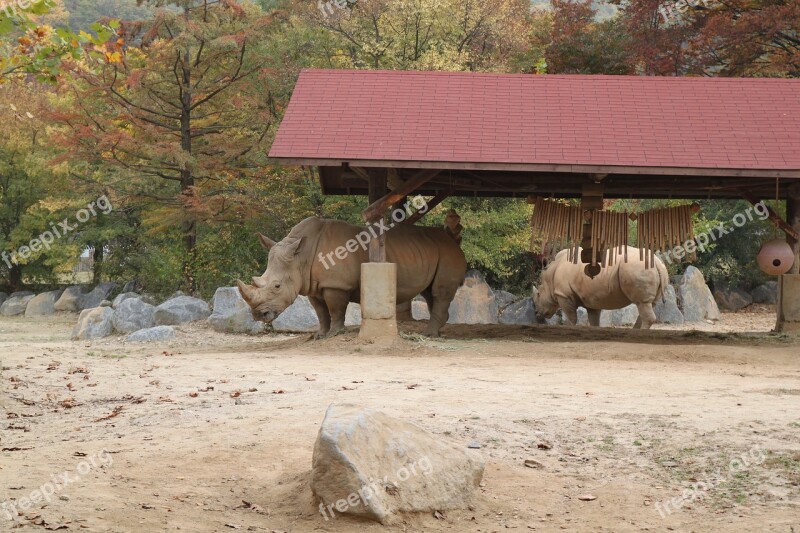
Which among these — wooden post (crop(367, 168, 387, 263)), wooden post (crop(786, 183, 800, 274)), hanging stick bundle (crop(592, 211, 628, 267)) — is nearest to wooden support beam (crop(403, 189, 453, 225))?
wooden post (crop(367, 168, 387, 263))

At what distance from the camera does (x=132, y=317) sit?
768 inches

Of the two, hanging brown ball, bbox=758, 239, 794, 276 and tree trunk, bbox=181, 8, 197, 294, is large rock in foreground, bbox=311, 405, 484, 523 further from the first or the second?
tree trunk, bbox=181, 8, 197, 294

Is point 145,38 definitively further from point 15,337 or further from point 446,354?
point 446,354

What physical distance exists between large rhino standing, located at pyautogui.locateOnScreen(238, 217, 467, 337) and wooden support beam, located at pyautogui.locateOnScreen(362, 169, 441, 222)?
61 cm

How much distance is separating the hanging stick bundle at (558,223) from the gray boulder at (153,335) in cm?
644

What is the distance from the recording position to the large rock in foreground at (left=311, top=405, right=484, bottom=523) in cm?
638

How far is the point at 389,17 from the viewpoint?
25.3 metres

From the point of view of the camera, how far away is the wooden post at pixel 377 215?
48.5ft

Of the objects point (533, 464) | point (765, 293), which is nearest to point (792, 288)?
point (533, 464)

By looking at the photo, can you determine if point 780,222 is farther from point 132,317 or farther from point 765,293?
point 765,293

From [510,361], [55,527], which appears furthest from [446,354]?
[55,527]

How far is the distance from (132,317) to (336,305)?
577cm

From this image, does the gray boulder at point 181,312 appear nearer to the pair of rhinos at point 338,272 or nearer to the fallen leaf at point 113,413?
the pair of rhinos at point 338,272

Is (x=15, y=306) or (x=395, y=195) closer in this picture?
(x=395, y=195)
